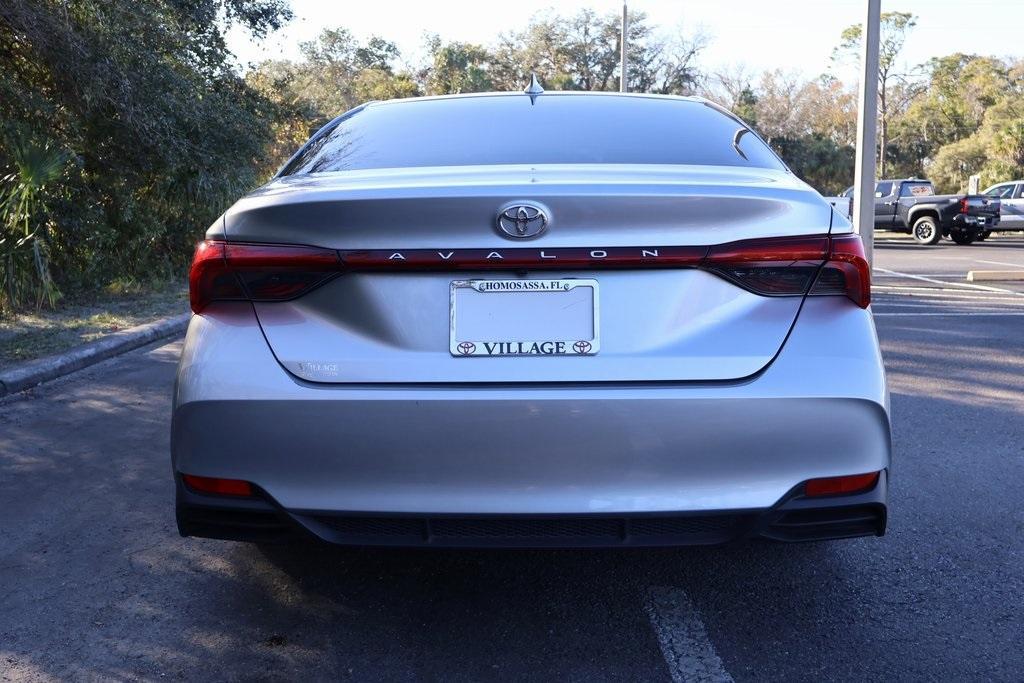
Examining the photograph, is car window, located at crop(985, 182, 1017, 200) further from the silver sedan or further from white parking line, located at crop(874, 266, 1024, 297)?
the silver sedan

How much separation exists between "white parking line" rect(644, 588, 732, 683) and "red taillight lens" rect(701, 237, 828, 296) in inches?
40.3

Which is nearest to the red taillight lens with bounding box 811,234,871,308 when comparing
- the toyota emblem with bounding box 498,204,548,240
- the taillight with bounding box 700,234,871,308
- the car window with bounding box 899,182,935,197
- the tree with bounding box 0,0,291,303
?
the taillight with bounding box 700,234,871,308

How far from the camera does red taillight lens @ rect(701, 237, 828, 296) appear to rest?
278 cm

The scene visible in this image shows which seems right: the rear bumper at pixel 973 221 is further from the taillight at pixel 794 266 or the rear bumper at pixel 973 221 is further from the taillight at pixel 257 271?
the taillight at pixel 257 271

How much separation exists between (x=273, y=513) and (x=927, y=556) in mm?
2321

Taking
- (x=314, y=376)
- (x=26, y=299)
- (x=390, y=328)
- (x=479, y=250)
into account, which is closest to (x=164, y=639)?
(x=314, y=376)

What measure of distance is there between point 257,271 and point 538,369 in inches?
31.7

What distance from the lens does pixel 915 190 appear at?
2800 centimetres

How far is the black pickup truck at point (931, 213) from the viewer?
26.5 meters

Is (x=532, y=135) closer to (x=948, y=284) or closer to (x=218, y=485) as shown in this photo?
(x=218, y=485)

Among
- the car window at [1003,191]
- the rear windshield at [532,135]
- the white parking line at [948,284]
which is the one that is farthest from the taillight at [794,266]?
the car window at [1003,191]

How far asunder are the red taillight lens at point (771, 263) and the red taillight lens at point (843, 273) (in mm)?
23

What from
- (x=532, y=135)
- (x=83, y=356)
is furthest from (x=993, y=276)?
(x=532, y=135)

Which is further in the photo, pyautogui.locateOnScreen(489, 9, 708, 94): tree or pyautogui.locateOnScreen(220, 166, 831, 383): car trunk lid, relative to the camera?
pyautogui.locateOnScreen(489, 9, 708, 94): tree
